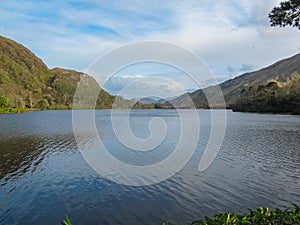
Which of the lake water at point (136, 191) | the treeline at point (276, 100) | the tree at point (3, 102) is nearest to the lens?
the lake water at point (136, 191)

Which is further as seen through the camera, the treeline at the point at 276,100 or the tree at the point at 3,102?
the tree at the point at 3,102

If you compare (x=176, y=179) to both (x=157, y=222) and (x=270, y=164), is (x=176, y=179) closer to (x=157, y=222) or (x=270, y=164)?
(x=157, y=222)

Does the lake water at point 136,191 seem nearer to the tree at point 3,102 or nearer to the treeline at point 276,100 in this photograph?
the treeline at point 276,100

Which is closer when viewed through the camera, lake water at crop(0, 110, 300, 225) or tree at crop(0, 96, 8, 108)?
lake water at crop(0, 110, 300, 225)

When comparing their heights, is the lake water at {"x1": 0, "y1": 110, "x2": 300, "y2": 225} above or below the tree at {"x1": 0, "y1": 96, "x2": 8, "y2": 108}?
below

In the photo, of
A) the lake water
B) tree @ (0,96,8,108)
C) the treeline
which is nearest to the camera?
the lake water

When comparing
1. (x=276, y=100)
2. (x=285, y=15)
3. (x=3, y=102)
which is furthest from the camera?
(x=3, y=102)

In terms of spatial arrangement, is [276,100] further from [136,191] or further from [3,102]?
[3,102]

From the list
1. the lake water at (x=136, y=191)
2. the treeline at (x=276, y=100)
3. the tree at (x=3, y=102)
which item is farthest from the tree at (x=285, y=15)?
the tree at (x=3, y=102)

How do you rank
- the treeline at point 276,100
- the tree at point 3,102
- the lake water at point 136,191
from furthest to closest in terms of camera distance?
the tree at point 3,102 < the treeline at point 276,100 < the lake water at point 136,191

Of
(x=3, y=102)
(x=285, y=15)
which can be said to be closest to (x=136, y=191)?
(x=285, y=15)

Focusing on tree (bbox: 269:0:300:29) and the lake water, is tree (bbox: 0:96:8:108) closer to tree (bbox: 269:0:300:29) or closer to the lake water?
the lake water

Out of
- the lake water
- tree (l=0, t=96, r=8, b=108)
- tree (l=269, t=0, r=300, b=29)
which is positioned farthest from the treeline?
tree (l=0, t=96, r=8, b=108)

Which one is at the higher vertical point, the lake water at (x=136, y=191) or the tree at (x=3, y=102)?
the tree at (x=3, y=102)
